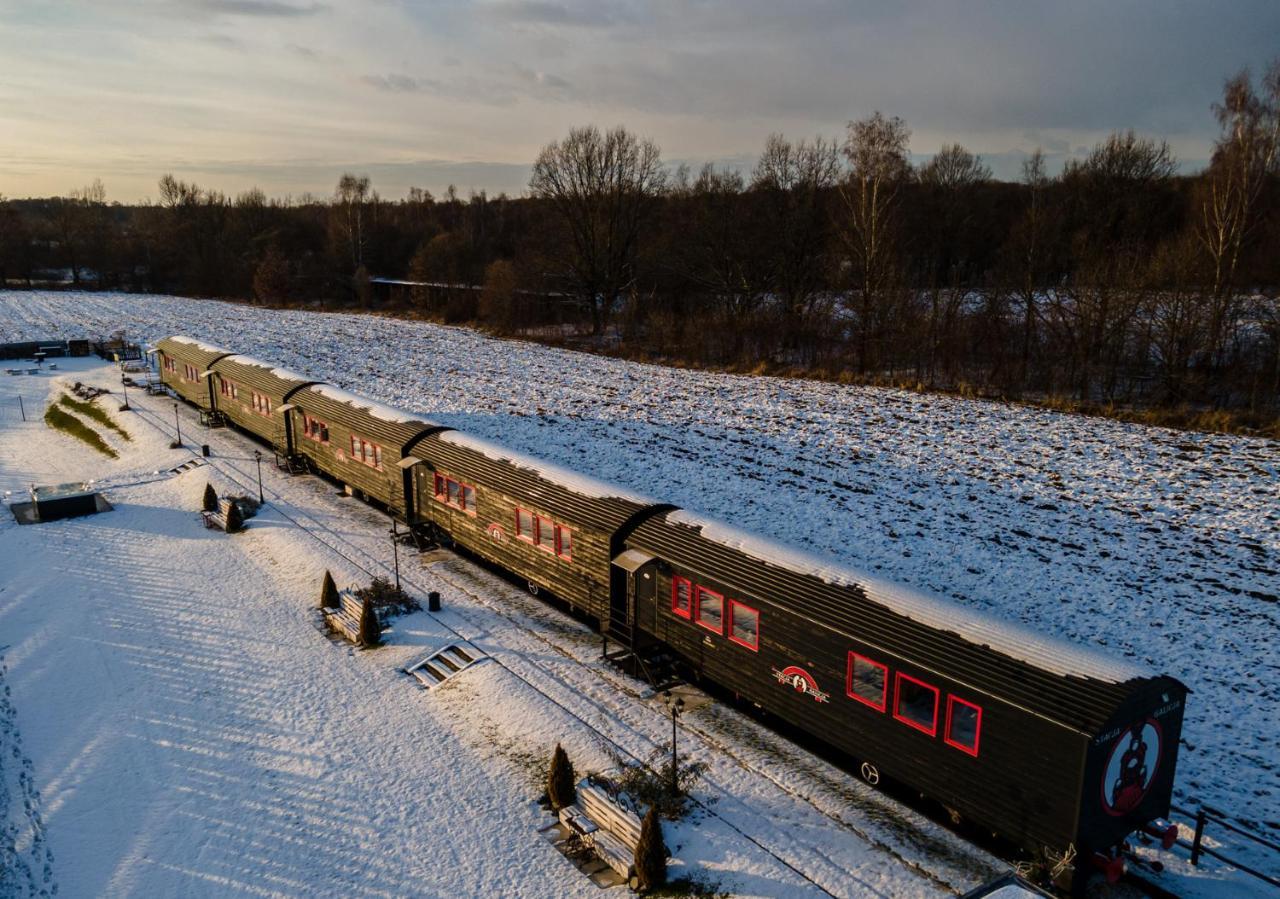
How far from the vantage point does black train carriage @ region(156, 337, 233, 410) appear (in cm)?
4125

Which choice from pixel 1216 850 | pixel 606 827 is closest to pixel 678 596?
pixel 606 827

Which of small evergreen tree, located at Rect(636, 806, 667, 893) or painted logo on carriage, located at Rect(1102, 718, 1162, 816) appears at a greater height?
painted logo on carriage, located at Rect(1102, 718, 1162, 816)

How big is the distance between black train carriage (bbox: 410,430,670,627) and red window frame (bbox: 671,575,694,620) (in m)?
1.90

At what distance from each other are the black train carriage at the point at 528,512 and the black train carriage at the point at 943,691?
2.53 metres

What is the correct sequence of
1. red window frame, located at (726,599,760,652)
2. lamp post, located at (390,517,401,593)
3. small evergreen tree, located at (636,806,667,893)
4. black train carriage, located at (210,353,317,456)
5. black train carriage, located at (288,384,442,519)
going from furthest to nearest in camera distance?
black train carriage, located at (210,353,317,456)
black train carriage, located at (288,384,442,519)
lamp post, located at (390,517,401,593)
red window frame, located at (726,599,760,652)
small evergreen tree, located at (636,806,667,893)

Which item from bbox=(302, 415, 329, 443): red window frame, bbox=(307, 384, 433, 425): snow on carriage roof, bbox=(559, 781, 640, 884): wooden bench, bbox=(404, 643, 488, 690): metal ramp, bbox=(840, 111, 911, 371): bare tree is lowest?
bbox=(404, 643, 488, 690): metal ramp

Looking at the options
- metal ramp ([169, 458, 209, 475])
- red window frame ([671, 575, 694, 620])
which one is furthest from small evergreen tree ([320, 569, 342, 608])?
metal ramp ([169, 458, 209, 475])

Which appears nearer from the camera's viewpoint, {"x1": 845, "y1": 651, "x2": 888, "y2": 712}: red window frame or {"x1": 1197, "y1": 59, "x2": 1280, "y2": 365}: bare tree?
{"x1": 845, "y1": 651, "x2": 888, "y2": 712}: red window frame

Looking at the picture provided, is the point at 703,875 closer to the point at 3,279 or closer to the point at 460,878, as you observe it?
the point at 460,878

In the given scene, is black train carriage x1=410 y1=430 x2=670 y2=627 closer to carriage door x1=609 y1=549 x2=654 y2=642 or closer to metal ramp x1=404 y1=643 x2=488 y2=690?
carriage door x1=609 y1=549 x2=654 y2=642

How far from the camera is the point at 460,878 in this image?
12.1 m

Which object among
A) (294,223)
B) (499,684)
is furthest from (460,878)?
(294,223)

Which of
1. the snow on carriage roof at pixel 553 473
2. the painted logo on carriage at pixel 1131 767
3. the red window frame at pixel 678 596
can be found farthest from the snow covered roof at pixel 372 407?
the painted logo on carriage at pixel 1131 767

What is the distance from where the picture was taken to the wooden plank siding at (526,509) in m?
18.2
